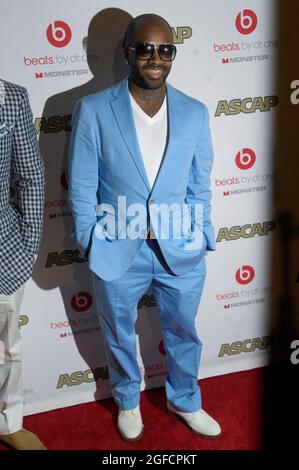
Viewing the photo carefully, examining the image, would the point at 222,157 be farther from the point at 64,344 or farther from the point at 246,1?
the point at 64,344

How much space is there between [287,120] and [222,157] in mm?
398

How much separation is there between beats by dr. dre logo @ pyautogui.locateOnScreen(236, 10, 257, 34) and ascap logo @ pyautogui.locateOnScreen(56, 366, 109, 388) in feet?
6.33

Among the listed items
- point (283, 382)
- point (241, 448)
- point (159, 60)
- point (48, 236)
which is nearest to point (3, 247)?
point (48, 236)

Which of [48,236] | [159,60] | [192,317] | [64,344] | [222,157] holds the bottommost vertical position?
[64,344]

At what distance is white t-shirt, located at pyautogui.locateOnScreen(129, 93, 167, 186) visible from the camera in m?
2.45

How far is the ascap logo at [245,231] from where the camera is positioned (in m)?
3.19

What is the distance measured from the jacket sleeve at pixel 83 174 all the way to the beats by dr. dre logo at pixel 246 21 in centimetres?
93

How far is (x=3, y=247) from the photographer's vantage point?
7.90ft

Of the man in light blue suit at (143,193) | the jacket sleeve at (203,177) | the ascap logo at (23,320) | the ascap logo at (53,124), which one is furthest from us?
the ascap logo at (23,320)

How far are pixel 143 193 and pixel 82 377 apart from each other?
130 centimetres

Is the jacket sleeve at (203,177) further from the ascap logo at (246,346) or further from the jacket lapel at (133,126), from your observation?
the ascap logo at (246,346)

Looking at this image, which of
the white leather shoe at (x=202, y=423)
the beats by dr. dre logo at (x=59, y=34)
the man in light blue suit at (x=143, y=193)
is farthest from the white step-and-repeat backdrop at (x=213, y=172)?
the white leather shoe at (x=202, y=423)

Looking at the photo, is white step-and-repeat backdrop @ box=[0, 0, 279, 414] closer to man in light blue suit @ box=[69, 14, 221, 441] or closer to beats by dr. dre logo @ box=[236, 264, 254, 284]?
beats by dr. dre logo @ box=[236, 264, 254, 284]

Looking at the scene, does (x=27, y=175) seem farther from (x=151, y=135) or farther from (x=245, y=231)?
(x=245, y=231)
